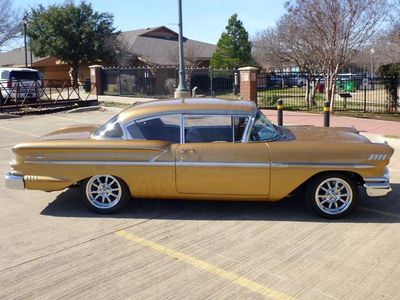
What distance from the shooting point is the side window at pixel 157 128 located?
5270mm

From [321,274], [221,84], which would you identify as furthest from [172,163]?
[221,84]

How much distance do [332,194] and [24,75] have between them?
21404 millimetres

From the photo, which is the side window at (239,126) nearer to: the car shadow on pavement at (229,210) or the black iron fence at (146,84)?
the car shadow on pavement at (229,210)

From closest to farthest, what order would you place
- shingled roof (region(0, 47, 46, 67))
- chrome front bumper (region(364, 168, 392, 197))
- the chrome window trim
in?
chrome front bumper (region(364, 168, 392, 197)) < the chrome window trim < shingled roof (region(0, 47, 46, 67))

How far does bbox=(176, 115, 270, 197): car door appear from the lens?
5008 millimetres

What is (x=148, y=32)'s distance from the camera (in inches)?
1940

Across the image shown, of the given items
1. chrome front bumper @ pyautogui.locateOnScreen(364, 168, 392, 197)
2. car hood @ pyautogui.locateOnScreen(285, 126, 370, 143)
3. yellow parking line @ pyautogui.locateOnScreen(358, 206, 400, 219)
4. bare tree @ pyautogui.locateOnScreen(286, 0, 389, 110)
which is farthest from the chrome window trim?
bare tree @ pyautogui.locateOnScreen(286, 0, 389, 110)

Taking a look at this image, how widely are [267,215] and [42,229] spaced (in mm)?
2608

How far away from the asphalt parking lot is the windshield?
928 mm

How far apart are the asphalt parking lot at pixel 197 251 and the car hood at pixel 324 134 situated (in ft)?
2.93

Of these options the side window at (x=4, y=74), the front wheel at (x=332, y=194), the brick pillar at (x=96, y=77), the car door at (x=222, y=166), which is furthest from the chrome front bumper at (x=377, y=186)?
the brick pillar at (x=96, y=77)

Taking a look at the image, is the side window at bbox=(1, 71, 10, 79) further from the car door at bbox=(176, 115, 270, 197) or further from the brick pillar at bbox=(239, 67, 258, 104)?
the car door at bbox=(176, 115, 270, 197)

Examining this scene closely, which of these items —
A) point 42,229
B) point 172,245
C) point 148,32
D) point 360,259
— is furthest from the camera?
point 148,32

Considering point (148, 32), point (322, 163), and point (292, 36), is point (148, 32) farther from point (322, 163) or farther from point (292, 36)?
point (322, 163)
